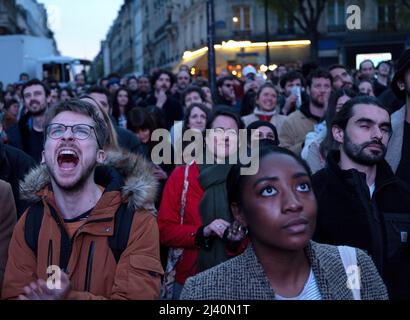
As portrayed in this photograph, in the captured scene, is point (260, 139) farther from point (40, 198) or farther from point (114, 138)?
point (40, 198)

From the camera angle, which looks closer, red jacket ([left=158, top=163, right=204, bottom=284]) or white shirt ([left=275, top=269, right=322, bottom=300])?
white shirt ([left=275, top=269, right=322, bottom=300])

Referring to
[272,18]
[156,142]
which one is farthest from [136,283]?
[272,18]

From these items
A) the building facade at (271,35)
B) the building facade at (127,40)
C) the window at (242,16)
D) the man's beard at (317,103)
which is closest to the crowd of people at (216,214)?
the man's beard at (317,103)

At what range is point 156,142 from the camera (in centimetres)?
620

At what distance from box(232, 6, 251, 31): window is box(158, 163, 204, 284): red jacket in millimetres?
37479

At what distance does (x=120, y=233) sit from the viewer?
2748 mm

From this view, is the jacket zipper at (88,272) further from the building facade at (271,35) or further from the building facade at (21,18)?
the building facade at (21,18)

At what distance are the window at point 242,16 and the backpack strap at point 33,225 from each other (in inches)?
1528

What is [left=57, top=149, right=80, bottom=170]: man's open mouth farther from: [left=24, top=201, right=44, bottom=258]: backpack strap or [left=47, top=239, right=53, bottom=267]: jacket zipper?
[left=47, top=239, right=53, bottom=267]: jacket zipper

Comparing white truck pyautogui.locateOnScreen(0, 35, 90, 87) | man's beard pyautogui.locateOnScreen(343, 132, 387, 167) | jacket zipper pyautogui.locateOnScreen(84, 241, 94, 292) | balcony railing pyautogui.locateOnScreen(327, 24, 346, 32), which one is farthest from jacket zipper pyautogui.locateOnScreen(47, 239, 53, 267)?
balcony railing pyautogui.locateOnScreen(327, 24, 346, 32)

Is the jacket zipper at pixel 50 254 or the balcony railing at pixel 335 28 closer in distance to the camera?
the jacket zipper at pixel 50 254

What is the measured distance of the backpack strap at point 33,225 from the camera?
2768 mm

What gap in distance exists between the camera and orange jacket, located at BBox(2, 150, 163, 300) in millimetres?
2680

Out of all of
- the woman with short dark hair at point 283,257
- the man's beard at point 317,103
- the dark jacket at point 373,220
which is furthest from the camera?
the man's beard at point 317,103
